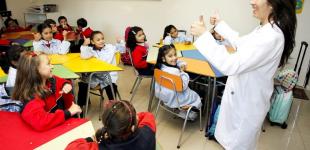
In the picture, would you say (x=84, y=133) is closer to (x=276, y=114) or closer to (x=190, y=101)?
(x=190, y=101)

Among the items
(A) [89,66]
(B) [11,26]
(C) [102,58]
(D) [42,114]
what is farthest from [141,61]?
(B) [11,26]

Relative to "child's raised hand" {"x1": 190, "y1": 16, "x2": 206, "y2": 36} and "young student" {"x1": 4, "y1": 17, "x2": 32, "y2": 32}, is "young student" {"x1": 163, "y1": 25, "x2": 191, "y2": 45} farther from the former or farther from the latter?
"young student" {"x1": 4, "y1": 17, "x2": 32, "y2": 32}

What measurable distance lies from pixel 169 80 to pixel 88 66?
952 mm

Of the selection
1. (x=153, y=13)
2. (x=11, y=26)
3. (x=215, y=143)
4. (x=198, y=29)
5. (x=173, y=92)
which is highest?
(x=153, y=13)

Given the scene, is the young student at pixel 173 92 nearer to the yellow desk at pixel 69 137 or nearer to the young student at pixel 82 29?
the yellow desk at pixel 69 137

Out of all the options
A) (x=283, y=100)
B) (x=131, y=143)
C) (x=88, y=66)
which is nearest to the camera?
(x=131, y=143)

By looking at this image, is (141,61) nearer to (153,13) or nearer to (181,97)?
(181,97)

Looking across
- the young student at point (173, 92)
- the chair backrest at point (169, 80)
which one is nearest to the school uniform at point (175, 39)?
the young student at point (173, 92)

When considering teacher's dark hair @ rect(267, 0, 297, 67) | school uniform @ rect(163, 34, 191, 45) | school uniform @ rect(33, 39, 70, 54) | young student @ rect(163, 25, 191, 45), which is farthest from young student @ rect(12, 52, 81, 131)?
young student @ rect(163, 25, 191, 45)

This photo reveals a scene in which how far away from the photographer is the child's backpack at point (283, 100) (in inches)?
113

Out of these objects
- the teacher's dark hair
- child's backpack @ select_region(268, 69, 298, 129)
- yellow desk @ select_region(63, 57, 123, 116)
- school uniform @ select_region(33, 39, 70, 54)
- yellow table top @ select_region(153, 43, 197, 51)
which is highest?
the teacher's dark hair

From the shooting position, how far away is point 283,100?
288cm

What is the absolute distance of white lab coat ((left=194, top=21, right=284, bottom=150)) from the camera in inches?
46.6

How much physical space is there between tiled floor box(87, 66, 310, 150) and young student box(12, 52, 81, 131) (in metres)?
1.02
